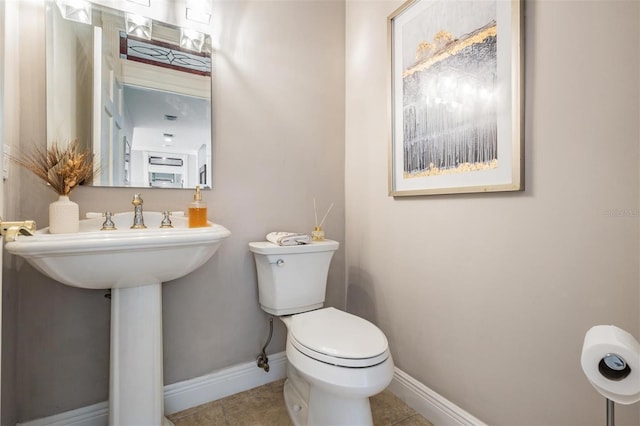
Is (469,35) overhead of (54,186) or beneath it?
overhead

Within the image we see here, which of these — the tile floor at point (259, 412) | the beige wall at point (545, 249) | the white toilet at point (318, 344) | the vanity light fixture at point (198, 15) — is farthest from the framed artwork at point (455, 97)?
the tile floor at point (259, 412)

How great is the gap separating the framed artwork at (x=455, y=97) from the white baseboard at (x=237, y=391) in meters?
0.90

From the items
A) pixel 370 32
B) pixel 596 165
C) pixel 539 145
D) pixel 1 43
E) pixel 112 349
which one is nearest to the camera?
pixel 1 43

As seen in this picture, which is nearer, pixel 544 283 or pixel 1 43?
pixel 1 43

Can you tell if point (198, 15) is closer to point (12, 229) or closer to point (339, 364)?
point (12, 229)

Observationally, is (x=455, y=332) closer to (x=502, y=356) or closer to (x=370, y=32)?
(x=502, y=356)

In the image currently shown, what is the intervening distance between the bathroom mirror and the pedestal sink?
291mm

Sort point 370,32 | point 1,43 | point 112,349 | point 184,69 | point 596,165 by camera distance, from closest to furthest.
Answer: point 1,43
point 596,165
point 112,349
point 184,69
point 370,32

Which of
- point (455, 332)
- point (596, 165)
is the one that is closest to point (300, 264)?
point (455, 332)

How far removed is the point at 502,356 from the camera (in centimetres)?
112

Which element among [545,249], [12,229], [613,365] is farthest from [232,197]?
[613,365]

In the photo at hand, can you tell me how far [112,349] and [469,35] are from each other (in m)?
1.77

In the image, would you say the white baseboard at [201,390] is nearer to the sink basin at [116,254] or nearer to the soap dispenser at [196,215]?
the sink basin at [116,254]

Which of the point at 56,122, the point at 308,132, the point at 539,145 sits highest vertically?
the point at 308,132
